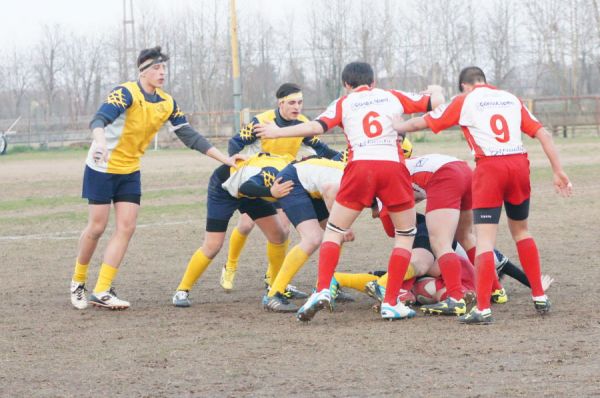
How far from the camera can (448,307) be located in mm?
7312

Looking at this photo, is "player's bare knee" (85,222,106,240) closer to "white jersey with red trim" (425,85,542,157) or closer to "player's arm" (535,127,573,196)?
"white jersey with red trim" (425,85,542,157)

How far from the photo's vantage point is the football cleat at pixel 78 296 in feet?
26.6

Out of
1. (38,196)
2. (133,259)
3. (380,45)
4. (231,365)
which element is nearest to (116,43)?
(380,45)

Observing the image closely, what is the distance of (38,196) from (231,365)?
1495 cm

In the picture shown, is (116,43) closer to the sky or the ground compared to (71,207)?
closer to the sky

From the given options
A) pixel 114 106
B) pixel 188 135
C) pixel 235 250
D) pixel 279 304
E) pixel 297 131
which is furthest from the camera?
pixel 235 250

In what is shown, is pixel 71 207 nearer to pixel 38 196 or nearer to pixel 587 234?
A: pixel 38 196

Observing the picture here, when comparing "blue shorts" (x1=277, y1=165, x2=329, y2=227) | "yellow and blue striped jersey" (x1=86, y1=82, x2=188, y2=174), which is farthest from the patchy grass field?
"yellow and blue striped jersey" (x1=86, y1=82, x2=188, y2=174)

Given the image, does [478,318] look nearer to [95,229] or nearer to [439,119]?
[439,119]

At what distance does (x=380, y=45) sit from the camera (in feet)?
199

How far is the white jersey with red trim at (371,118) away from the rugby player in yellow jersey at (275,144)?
1475mm

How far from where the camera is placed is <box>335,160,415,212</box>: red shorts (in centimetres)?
704

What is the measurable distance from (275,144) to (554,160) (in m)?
3.06

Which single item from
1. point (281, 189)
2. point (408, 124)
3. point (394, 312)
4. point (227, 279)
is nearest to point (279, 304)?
point (281, 189)
